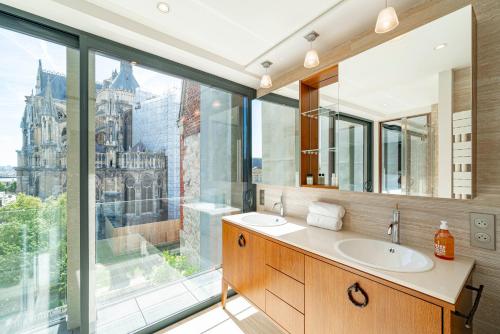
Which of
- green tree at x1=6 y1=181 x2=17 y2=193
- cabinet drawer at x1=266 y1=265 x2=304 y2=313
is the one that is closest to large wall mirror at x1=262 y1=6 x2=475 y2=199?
cabinet drawer at x1=266 y1=265 x2=304 y2=313

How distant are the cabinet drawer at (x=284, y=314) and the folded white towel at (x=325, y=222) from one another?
62cm

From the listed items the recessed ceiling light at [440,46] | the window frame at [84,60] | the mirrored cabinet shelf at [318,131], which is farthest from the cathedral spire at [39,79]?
the recessed ceiling light at [440,46]

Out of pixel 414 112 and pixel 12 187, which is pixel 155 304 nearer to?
pixel 12 187

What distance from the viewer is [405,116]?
1322 mm

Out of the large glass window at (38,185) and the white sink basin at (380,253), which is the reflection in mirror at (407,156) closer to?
the white sink basin at (380,253)

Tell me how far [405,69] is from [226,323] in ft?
7.78

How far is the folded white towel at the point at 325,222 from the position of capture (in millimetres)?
1623

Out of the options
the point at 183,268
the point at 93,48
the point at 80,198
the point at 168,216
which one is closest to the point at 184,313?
the point at 183,268

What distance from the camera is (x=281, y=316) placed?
1473 mm

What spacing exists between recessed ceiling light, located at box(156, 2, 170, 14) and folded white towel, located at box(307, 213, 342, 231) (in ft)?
5.94

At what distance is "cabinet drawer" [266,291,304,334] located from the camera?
1.36m

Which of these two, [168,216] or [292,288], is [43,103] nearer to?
[168,216]

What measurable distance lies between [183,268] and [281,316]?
1031mm

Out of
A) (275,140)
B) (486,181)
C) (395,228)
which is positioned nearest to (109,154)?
(275,140)
